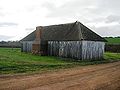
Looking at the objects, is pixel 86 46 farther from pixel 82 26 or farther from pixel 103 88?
pixel 103 88

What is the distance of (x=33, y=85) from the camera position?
1286 cm

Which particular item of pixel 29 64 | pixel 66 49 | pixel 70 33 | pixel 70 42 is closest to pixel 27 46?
pixel 70 33

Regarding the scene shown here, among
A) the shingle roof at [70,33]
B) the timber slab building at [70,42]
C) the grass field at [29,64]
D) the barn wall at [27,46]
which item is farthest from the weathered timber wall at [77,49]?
the barn wall at [27,46]

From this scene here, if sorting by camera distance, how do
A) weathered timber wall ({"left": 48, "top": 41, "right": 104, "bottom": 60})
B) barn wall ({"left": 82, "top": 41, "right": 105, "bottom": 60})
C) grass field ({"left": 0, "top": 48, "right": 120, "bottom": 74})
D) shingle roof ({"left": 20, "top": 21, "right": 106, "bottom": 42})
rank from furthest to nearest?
shingle roof ({"left": 20, "top": 21, "right": 106, "bottom": 42}), barn wall ({"left": 82, "top": 41, "right": 105, "bottom": 60}), weathered timber wall ({"left": 48, "top": 41, "right": 104, "bottom": 60}), grass field ({"left": 0, "top": 48, "right": 120, "bottom": 74})

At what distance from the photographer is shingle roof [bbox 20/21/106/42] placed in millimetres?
34281

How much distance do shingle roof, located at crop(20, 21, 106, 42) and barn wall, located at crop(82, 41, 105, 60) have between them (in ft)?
2.53

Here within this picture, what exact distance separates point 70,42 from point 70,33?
232 centimetres

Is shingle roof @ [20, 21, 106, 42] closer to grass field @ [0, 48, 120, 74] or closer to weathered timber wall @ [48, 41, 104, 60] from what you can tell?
weathered timber wall @ [48, 41, 104, 60]

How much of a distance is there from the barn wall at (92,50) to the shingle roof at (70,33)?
30.4 inches

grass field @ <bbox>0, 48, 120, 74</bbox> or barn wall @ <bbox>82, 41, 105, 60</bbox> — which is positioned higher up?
barn wall @ <bbox>82, 41, 105, 60</bbox>

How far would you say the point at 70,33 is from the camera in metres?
36.3

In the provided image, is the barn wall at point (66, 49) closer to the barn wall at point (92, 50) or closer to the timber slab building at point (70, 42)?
the timber slab building at point (70, 42)

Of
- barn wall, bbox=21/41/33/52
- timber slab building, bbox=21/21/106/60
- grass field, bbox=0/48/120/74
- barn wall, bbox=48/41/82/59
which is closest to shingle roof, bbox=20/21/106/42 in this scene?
timber slab building, bbox=21/21/106/60

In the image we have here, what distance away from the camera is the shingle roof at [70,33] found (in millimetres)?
34281
